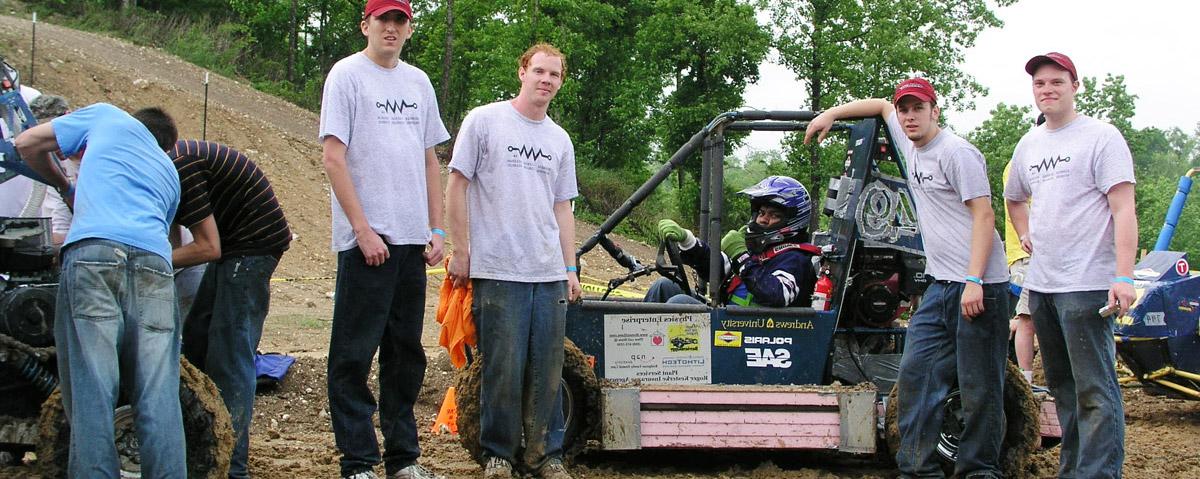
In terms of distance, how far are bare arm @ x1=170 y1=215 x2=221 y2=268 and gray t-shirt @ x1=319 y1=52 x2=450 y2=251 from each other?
19.3 inches

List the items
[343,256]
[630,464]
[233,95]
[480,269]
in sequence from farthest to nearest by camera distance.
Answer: [233,95] < [630,464] < [480,269] < [343,256]

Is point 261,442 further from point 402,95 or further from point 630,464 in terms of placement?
point 402,95

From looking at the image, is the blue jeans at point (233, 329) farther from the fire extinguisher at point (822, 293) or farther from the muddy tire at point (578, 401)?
the fire extinguisher at point (822, 293)

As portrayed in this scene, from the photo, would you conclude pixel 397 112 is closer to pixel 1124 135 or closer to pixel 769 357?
pixel 769 357

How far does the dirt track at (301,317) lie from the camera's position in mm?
6473

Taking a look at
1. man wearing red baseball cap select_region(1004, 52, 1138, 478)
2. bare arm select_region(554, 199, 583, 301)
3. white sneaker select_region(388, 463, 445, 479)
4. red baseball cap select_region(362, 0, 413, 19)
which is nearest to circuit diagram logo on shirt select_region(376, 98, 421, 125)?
red baseball cap select_region(362, 0, 413, 19)

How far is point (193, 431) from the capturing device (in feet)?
15.9

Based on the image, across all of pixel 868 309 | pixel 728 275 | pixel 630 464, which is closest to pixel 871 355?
pixel 868 309

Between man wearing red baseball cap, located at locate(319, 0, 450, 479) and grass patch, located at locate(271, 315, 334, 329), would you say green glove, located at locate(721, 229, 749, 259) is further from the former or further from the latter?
grass patch, located at locate(271, 315, 334, 329)

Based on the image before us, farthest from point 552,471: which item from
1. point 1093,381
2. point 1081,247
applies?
point 1081,247

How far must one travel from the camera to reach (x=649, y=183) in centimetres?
712

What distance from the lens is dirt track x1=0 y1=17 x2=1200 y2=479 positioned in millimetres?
6473

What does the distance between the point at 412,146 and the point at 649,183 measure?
232 centimetres

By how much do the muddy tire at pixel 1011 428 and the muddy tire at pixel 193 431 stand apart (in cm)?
337
